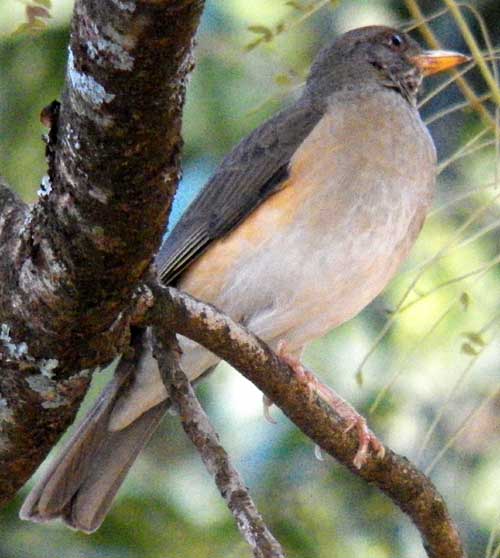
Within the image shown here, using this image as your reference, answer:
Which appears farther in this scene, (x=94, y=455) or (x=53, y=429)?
(x=94, y=455)

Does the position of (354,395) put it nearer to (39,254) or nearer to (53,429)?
(53,429)

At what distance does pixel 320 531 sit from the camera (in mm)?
5922

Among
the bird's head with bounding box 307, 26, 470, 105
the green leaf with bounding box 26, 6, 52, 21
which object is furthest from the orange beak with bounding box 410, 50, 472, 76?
the green leaf with bounding box 26, 6, 52, 21

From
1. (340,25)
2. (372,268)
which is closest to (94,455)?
(372,268)

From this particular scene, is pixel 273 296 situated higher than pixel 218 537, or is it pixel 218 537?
pixel 273 296

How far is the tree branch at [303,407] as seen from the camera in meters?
3.29

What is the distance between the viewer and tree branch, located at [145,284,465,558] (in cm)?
329

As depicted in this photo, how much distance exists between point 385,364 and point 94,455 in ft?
5.74

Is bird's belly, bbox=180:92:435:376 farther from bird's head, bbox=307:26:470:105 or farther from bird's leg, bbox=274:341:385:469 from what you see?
bird's head, bbox=307:26:470:105

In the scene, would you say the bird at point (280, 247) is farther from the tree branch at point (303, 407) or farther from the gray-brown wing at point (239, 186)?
the tree branch at point (303, 407)

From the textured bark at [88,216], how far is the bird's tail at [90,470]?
968 millimetres

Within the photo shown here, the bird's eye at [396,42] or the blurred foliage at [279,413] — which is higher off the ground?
the bird's eye at [396,42]

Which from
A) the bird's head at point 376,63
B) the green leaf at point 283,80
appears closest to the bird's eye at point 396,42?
the bird's head at point 376,63

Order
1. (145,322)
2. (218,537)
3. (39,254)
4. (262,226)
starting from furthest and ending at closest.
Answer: (218,537) → (262,226) → (145,322) → (39,254)
